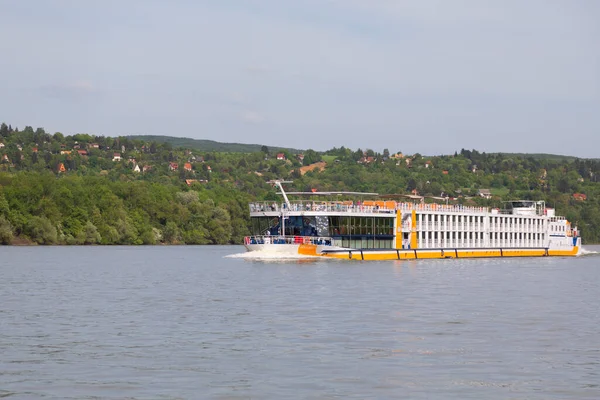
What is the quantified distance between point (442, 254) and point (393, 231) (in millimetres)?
8771

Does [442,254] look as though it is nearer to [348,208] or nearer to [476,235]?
[476,235]

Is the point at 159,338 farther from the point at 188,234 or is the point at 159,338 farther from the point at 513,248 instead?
the point at 188,234

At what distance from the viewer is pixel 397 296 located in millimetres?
56656

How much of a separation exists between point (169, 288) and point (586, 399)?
4008 cm

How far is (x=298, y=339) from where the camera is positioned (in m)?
36.8

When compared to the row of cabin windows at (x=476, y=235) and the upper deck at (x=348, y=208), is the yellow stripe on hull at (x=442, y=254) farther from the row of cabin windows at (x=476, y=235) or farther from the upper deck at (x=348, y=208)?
the upper deck at (x=348, y=208)

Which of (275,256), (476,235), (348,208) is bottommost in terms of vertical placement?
(275,256)

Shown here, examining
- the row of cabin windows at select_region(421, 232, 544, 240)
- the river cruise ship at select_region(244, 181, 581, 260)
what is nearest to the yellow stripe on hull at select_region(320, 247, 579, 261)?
the river cruise ship at select_region(244, 181, 581, 260)

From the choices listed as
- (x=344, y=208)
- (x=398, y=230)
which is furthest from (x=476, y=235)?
(x=344, y=208)

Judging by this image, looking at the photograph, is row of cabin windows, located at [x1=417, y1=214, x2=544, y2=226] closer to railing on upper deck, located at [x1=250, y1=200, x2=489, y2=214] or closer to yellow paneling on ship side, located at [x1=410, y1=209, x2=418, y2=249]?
railing on upper deck, located at [x1=250, y1=200, x2=489, y2=214]

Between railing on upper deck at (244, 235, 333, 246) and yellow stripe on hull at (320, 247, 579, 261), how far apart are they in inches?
49.1

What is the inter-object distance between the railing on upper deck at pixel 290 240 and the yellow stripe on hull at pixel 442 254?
49.1 inches

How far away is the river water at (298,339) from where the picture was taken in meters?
27.6

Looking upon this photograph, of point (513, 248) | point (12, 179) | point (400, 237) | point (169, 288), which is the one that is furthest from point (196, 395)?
point (12, 179)
